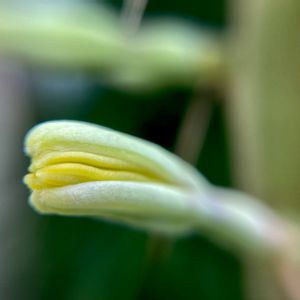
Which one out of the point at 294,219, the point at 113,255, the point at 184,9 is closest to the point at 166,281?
the point at 113,255

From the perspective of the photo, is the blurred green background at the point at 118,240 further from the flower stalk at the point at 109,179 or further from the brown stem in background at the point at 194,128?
the flower stalk at the point at 109,179

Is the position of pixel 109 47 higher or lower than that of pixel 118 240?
higher

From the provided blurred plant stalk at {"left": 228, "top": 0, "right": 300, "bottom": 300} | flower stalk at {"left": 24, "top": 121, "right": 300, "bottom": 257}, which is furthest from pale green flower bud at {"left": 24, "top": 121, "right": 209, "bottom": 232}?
blurred plant stalk at {"left": 228, "top": 0, "right": 300, "bottom": 300}

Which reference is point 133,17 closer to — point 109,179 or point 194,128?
point 194,128

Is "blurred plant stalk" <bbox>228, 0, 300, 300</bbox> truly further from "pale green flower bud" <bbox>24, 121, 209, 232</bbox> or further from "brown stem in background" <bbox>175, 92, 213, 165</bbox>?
"pale green flower bud" <bbox>24, 121, 209, 232</bbox>

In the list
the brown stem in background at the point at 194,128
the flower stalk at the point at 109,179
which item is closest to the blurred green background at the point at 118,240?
the brown stem in background at the point at 194,128

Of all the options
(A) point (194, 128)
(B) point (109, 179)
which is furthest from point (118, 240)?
(B) point (109, 179)
